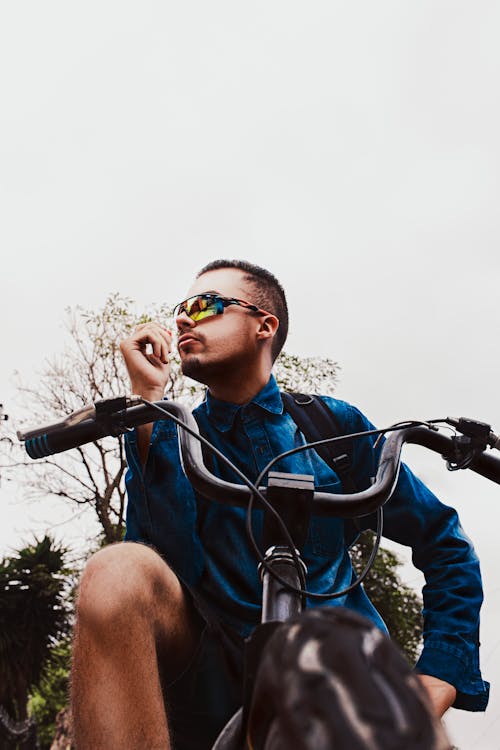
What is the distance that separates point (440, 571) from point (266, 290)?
1.33 m

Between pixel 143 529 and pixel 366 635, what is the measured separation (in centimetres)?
146

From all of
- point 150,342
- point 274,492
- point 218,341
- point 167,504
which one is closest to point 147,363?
point 150,342

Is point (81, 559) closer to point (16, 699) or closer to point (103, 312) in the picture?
point (16, 699)

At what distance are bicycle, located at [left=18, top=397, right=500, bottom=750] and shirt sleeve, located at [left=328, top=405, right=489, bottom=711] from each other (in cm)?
30

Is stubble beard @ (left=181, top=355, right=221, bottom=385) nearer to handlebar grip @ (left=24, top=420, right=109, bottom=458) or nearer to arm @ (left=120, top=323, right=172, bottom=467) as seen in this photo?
arm @ (left=120, top=323, right=172, bottom=467)

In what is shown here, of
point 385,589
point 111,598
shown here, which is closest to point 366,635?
point 111,598

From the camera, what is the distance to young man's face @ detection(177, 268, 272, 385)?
2.34m

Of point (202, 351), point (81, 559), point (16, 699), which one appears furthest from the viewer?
point (81, 559)

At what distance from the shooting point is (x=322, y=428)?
7.40 feet

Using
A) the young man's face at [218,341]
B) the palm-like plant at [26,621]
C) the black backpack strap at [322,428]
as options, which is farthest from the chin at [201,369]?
the palm-like plant at [26,621]

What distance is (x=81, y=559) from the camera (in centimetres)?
1511

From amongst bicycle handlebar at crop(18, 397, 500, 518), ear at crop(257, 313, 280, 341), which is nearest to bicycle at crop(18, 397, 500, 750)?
bicycle handlebar at crop(18, 397, 500, 518)

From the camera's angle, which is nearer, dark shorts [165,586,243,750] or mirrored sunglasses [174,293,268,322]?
dark shorts [165,586,243,750]

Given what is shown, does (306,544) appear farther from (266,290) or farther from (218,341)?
(266,290)
